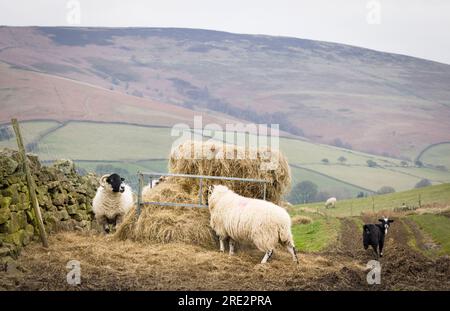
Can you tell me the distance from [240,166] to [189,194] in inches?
63.6

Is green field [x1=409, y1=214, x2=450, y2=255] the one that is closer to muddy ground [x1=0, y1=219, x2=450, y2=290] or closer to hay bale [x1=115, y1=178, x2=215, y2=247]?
muddy ground [x1=0, y1=219, x2=450, y2=290]

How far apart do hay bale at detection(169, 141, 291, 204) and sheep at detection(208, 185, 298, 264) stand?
1.20m

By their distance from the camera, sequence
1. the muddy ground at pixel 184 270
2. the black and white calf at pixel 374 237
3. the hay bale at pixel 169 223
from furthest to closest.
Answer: the black and white calf at pixel 374 237, the hay bale at pixel 169 223, the muddy ground at pixel 184 270

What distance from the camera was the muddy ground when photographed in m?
10.8

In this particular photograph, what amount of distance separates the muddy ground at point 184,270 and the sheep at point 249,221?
431 millimetres

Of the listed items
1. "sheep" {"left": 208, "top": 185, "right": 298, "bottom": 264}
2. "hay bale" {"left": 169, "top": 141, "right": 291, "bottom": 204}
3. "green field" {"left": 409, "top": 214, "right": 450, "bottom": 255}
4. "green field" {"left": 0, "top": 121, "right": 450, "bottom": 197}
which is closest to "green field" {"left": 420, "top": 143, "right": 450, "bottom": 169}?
"green field" {"left": 0, "top": 121, "right": 450, "bottom": 197}

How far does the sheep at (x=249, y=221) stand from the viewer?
1318 cm

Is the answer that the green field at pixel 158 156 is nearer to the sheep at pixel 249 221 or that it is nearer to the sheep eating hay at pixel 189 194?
the sheep eating hay at pixel 189 194

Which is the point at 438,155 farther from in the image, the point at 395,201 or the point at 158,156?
the point at 395,201

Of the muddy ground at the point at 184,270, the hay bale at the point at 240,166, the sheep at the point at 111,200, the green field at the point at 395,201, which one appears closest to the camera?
the muddy ground at the point at 184,270

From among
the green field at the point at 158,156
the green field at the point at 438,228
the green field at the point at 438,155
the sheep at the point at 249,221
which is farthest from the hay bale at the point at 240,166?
the green field at the point at 438,155
